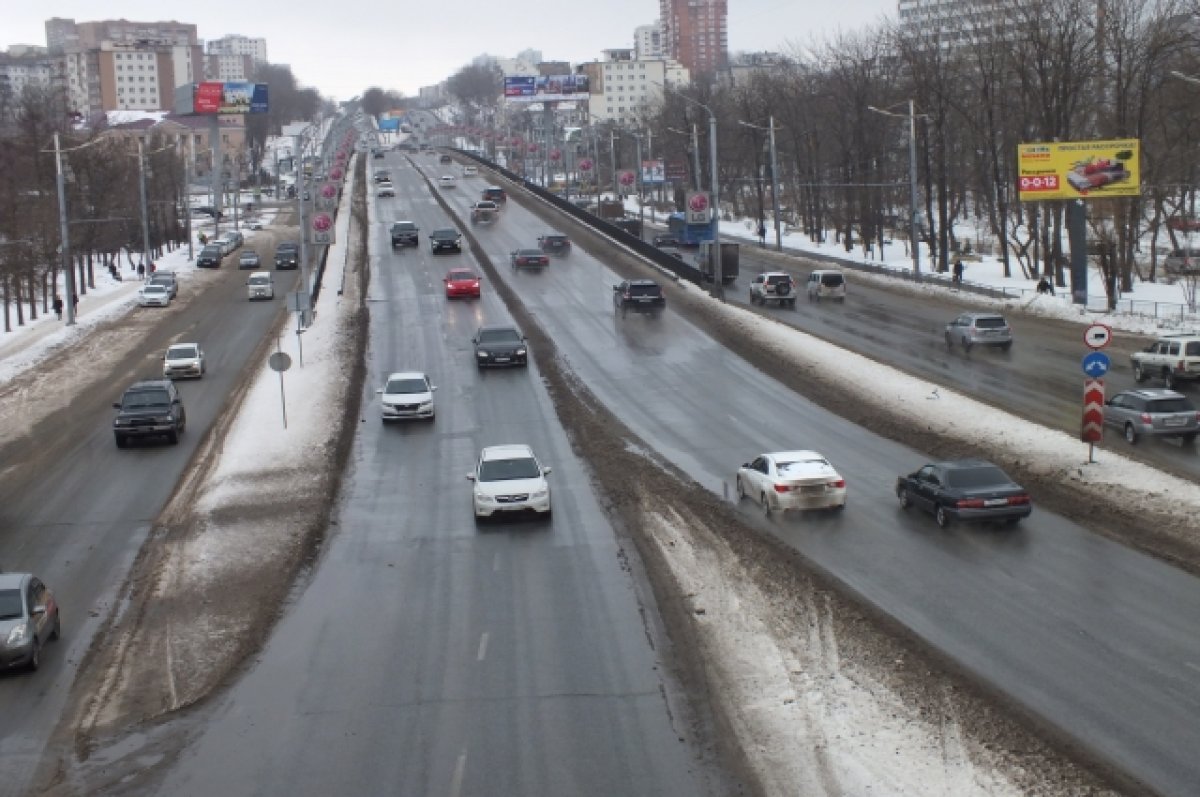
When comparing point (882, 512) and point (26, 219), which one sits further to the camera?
point (26, 219)

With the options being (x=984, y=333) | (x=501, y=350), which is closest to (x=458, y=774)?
(x=501, y=350)

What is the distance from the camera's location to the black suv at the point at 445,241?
8206 cm

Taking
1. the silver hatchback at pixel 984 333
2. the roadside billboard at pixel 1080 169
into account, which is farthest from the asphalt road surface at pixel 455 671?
the roadside billboard at pixel 1080 169

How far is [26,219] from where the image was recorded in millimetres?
74500

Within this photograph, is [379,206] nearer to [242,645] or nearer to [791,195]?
[791,195]

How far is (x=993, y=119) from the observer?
86.2m

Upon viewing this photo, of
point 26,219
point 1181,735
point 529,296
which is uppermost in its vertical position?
point 26,219

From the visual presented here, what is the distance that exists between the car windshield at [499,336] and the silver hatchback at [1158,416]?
69.5 ft

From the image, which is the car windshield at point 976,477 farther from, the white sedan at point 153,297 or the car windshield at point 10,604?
the white sedan at point 153,297

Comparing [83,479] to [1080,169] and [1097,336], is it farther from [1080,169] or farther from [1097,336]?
[1080,169]

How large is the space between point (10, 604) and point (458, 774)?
850cm

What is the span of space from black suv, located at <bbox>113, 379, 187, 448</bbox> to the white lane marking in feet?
80.3

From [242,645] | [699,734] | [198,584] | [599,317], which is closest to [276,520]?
[198,584]

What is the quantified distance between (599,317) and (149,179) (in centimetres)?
6965
